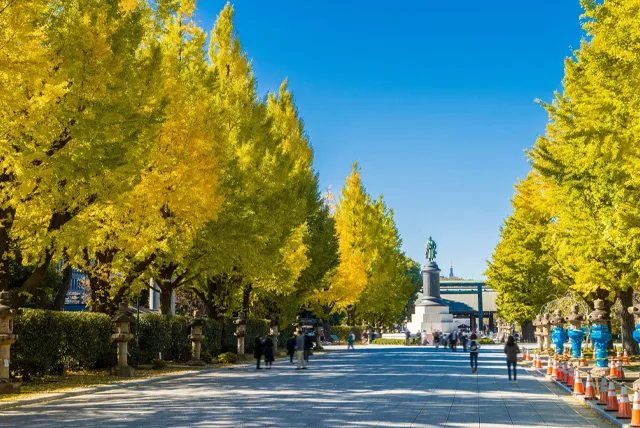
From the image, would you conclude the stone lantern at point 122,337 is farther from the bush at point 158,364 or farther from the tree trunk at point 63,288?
the tree trunk at point 63,288

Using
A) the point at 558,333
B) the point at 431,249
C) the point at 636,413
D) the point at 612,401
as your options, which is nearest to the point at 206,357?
the point at 558,333

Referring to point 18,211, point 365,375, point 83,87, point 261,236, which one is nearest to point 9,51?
point 83,87

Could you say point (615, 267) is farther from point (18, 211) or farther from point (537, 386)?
point (18, 211)

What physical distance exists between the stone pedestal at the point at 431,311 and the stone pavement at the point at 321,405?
5388cm

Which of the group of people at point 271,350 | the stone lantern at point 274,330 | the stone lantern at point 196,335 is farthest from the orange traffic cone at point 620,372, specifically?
the stone lantern at point 274,330

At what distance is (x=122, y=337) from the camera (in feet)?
85.9

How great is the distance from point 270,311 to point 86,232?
2949 centimetres

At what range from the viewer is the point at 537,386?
2275 cm

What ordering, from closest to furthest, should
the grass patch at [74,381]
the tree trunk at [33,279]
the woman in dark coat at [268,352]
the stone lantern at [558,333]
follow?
the grass patch at [74,381]
the tree trunk at [33,279]
the woman in dark coat at [268,352]
the stone lantern at [558,333]

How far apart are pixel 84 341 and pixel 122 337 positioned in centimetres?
125

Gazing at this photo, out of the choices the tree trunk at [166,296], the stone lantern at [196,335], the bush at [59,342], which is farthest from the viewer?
the stone lantern at [196,335]

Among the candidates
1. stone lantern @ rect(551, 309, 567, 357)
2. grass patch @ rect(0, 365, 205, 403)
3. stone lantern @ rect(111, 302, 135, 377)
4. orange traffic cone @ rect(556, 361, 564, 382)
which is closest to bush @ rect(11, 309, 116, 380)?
grass patch @ rect(0, 365, 205, 403)

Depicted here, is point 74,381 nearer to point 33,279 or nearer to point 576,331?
point 33,279

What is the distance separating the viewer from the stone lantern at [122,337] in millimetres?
26156
